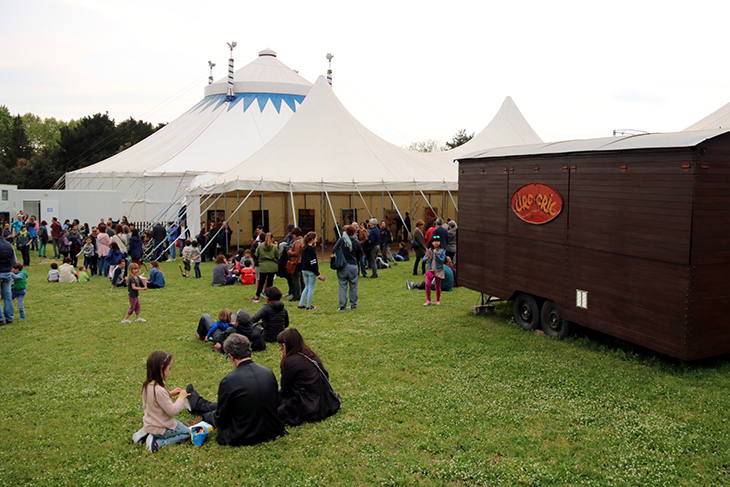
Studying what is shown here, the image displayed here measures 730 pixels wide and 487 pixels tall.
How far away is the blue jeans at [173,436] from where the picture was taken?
4773 millimetres

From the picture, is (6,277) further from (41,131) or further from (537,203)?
(41,131)

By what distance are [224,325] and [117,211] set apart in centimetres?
2025

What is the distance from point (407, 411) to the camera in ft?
17.8

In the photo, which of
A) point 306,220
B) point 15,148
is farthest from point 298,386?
point 15,148

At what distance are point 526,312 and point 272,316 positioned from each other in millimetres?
3960

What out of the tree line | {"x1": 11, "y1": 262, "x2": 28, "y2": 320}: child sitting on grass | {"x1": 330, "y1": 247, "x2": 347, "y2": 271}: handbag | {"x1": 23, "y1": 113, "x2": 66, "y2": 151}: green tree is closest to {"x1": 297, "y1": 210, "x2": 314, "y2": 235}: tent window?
{"x1": 330, "y1": 247, "x2": 347, "y2": 271}: handbag

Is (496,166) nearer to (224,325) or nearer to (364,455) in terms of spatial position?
(224,325)

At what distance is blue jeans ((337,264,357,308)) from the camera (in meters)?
9.94

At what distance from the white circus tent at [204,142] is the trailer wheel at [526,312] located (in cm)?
1730

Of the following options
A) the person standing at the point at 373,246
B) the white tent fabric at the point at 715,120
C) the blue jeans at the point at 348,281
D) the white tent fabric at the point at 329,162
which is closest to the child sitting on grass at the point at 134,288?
the blue jeans at the point at 348,281

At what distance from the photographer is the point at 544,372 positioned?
21.2ft

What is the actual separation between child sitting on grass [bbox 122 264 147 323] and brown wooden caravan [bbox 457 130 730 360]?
5.78 m

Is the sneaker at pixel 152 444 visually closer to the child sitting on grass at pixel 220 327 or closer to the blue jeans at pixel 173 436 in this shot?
the blue jeans at pixel 173 436

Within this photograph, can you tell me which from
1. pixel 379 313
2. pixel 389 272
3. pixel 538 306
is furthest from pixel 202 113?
pixel 538 306
